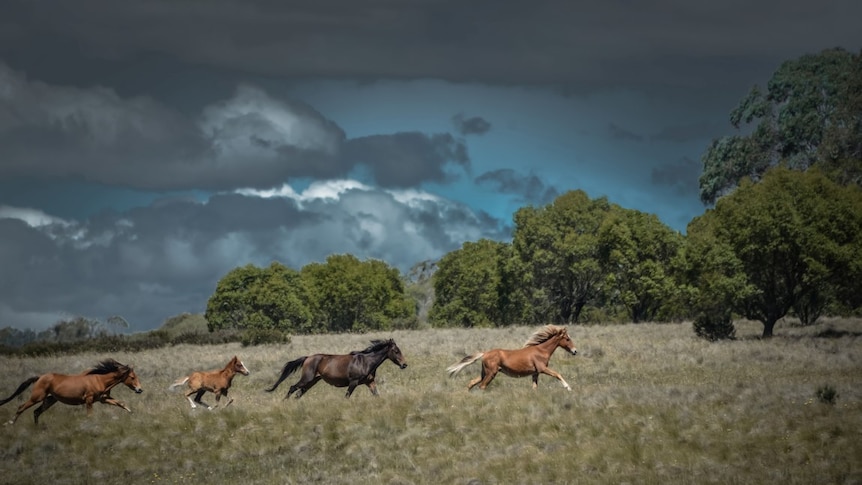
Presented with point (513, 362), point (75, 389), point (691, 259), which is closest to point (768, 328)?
point (691, 259)

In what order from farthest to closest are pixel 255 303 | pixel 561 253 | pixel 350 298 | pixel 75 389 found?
pixel 350 298, pixel 255 303, pixel 561 253, pixel 75 389

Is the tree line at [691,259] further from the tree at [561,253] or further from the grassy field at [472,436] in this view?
the grassy field at [472,436]

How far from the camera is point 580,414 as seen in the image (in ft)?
81.3

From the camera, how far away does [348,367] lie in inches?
1146

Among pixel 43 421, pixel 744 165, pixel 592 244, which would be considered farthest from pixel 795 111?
pixel 43 421

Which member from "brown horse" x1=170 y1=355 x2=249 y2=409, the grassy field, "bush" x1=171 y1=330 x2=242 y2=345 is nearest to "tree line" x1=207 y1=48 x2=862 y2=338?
the grassy field

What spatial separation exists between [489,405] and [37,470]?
40.1 feet

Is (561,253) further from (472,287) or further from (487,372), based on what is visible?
(487,372)

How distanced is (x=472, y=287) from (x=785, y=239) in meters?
39.4

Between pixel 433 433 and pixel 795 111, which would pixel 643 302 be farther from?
pixel 433 433

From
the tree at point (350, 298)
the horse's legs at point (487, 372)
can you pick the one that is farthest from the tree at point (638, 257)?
the horse's legs at point (487, 372)

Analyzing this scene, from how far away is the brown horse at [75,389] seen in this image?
2773 cm

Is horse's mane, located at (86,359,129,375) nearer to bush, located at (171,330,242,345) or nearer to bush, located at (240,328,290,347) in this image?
bush, located at (240,328,290,347)

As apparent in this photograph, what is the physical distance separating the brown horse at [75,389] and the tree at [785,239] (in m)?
36.4
